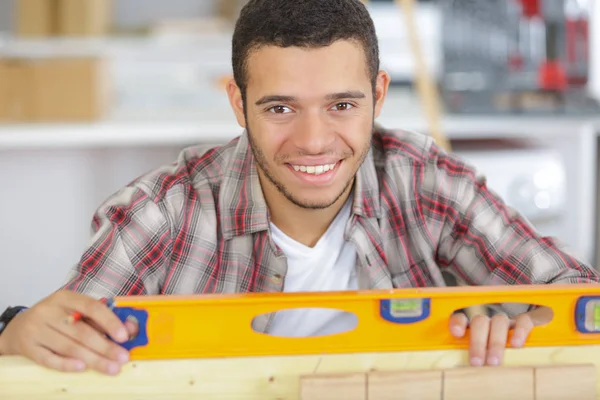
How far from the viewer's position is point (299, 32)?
107 cm

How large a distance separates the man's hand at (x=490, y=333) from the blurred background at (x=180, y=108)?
1.54 metres

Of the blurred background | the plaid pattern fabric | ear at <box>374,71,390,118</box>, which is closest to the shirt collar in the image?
the plaid pattern fabric

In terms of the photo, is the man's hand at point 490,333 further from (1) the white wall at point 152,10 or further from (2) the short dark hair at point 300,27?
(1) the white wall at point 152,10

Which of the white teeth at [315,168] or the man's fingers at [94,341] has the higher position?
the white teeth at [315,168]

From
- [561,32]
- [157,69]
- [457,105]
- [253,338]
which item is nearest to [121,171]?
[157,69]

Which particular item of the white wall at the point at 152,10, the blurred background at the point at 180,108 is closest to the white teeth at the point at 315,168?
the blurred background at the point at 180,108

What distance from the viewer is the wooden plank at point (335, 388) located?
838mm

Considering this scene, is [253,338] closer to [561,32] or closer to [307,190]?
[307,190]

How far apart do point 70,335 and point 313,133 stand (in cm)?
40

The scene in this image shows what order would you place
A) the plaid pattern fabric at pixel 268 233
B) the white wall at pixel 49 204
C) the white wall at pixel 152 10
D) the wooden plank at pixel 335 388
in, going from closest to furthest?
the wooden plank at pixel 335 388 < the plaid pattern fabric at pixel 268 233 < the white wall at pixel 49 204 < the white wall at pixel 152 10

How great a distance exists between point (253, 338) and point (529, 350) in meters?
0.30

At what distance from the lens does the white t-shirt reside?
1250 millimetres

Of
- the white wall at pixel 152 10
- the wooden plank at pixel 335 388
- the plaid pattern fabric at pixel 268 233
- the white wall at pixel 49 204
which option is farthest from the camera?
the white wall at pixel 152 10

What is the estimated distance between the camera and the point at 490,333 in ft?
2.92
